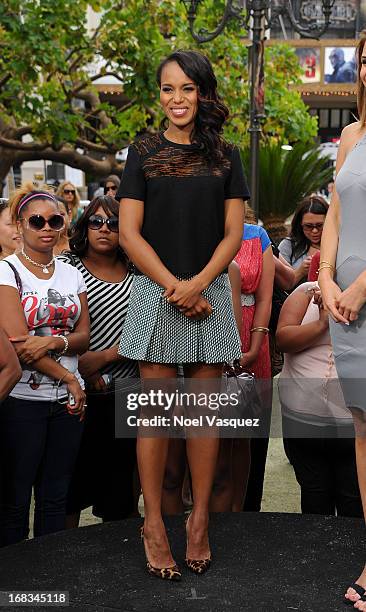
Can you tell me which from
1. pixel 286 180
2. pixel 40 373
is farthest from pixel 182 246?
pixel 286 180

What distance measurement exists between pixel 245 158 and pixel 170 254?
21.8 feet

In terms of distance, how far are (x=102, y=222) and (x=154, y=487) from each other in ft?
4.56

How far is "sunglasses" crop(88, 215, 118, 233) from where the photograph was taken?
403 cm

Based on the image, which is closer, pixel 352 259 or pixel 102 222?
pixel 352 259

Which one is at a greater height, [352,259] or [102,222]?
[352,259]

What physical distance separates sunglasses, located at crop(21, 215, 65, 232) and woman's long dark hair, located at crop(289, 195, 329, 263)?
2145 mm

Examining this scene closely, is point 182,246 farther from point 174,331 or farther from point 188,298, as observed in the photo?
point 174,331

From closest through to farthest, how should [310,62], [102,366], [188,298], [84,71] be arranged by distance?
[188,298]
[102,366]
[84,71]
[310,62]

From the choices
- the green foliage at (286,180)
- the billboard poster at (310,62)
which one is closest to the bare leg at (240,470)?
the green foliage at (286,180)

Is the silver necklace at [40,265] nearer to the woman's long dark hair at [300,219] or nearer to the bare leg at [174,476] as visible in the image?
the bare leg at [174,476]

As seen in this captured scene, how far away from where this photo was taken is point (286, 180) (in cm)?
906

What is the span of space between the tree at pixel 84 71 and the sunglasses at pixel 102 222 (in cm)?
854

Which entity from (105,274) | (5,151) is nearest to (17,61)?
(5,151)

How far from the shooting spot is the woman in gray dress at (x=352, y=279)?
2.86 m
